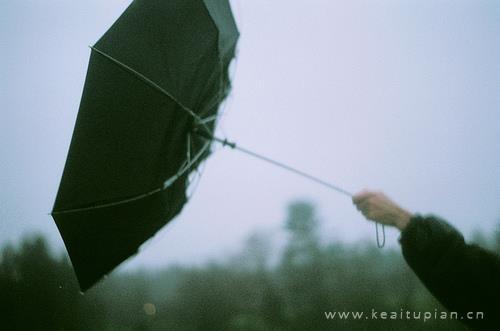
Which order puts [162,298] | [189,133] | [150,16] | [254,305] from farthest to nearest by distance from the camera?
[254,305]
[162,298]
[189,133]
[150,16]

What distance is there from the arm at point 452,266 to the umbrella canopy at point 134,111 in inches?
45.4

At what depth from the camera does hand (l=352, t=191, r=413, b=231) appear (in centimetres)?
116

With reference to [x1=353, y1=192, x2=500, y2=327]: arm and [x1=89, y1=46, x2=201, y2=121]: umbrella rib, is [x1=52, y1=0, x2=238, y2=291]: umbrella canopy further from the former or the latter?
[x1=353, y1=192, x2=500, y2=327]: arm

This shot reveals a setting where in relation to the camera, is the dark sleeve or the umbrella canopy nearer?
the dark sleeve

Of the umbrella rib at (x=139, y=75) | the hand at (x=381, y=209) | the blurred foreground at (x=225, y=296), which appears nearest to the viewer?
the hand at (x=381, y=209)

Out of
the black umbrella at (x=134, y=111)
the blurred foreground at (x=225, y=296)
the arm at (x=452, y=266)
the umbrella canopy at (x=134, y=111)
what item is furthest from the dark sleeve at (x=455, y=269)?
the blurred foreground at (x=225, y=296)

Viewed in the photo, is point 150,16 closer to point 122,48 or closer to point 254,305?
point 122,48

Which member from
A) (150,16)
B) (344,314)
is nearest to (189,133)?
(150,16)

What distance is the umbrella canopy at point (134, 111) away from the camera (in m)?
1.64

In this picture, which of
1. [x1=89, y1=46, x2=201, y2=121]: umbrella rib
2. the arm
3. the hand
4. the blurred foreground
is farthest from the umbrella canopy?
the blurred foreground

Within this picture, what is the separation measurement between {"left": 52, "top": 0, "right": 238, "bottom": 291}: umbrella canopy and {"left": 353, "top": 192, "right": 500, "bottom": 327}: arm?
1.15 meters

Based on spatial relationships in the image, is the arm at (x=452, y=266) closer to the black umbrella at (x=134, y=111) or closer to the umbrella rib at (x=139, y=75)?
the black umbrella at (x=134, y=111)

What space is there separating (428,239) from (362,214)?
275 mm

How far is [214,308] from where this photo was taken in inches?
222
